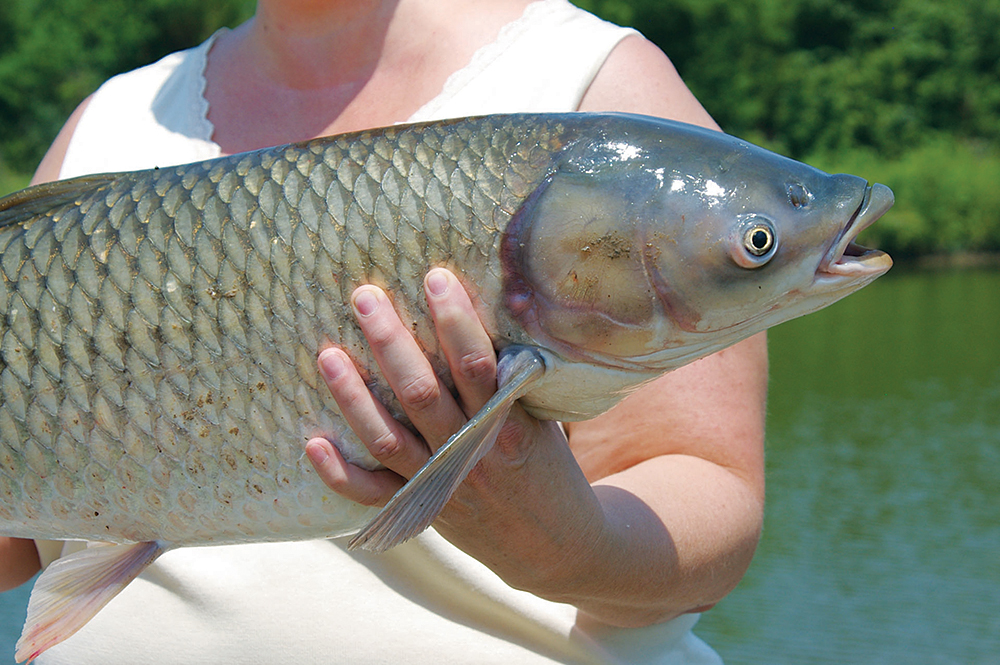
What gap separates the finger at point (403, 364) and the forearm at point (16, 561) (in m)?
1.09

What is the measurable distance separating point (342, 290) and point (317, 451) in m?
0.23

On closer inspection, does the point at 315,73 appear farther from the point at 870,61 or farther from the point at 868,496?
the point at 870,61

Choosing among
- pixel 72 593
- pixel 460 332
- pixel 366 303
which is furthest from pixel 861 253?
pixel 72 593

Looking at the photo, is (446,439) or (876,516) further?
(876,516)

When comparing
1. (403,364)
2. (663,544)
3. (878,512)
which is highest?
(403,364)

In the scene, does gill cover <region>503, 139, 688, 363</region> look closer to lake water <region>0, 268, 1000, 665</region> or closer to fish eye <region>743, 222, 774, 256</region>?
fish eye <region>743, 222, 774, 256</region>

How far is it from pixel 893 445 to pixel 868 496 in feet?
6.06

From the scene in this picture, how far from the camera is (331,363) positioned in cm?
155

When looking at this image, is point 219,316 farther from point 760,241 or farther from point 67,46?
point 67,46

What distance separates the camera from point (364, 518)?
1688 millimetres

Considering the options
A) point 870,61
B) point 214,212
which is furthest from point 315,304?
point 870,61

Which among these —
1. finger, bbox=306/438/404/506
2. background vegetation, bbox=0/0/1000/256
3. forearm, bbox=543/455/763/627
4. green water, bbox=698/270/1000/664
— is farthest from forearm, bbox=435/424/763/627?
background vegetation, bbox=0/0/1000/256

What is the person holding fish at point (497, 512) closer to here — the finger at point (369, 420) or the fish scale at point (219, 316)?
the finger at point (369, 420)

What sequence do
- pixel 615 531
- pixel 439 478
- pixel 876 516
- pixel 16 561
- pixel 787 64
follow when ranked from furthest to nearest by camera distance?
pixel 787 64, pixel 876 516, pixel 16 561, pixel 615 531, pixel 439 478
